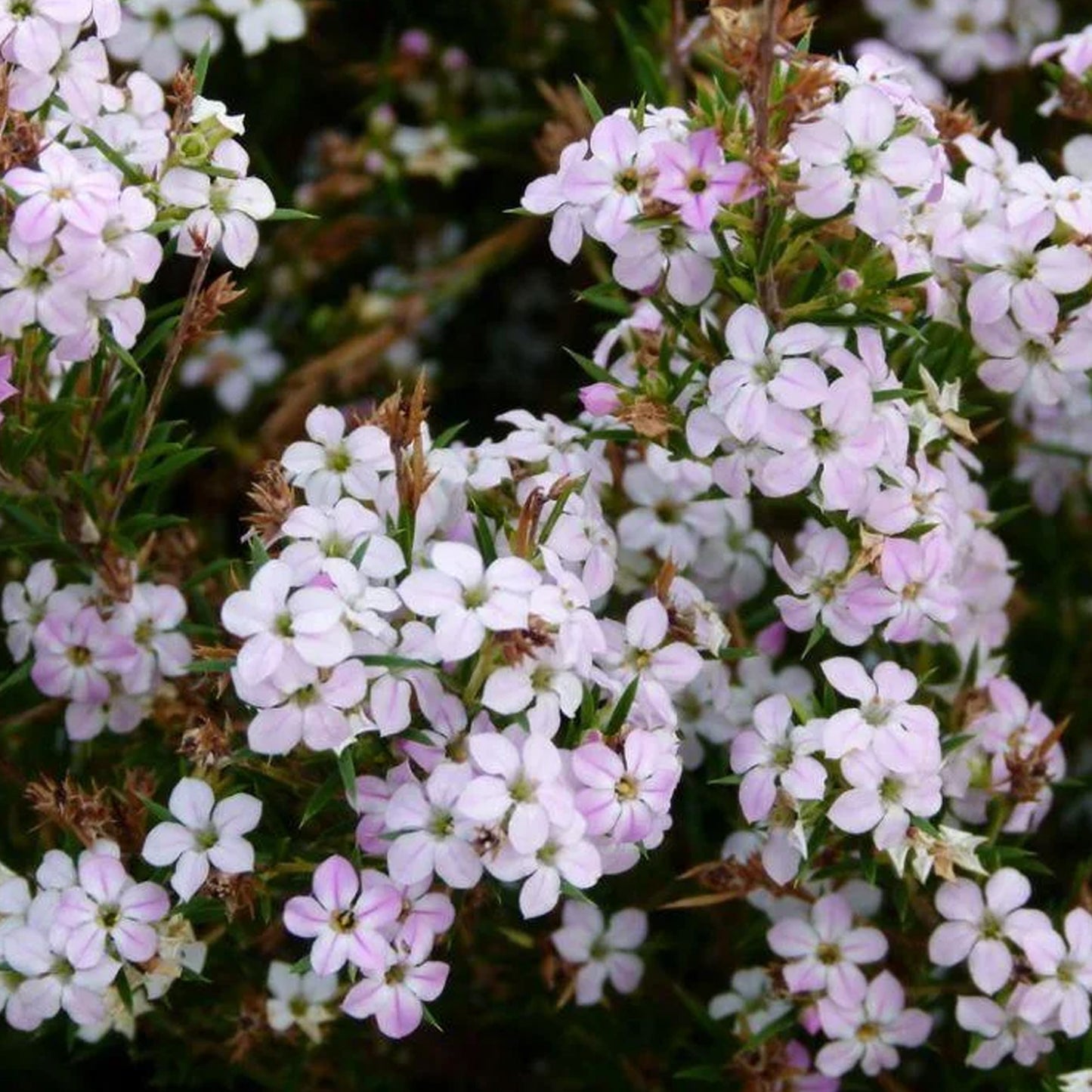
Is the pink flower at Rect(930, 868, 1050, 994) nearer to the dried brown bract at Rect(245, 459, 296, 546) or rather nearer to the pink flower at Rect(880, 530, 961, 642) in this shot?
the pink flower at Rect(880, 530, 961, 642)

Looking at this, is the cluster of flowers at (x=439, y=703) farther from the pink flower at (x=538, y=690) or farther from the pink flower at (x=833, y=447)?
the pink flower at (x=833, y=447)

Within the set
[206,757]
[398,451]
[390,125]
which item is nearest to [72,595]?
[206,757]

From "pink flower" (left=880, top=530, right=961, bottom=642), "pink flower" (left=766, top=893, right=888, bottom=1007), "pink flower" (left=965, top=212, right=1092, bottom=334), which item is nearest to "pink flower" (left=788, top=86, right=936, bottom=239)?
"pink flower" (left=965, top=212, right=1092, bottom=334)

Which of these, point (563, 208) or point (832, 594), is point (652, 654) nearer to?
point (832, 594)

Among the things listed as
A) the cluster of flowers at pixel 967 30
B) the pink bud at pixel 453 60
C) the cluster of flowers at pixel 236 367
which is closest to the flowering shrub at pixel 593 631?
the cluster of flowers at pixel 236 367

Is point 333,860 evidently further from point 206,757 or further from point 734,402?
point 734,402

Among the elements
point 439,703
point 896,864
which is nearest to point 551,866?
point 439,703

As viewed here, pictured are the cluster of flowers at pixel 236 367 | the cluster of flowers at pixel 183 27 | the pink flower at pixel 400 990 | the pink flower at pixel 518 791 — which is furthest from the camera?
the cluster of flowers at pixel 236 367
